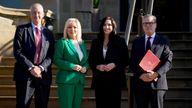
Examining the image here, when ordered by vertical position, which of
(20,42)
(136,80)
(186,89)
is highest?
(20,42)

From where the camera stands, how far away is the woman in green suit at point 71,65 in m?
6.83

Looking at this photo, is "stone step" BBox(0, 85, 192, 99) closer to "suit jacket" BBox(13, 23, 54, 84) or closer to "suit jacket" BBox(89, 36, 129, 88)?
"suit jacket" BBox(89, 36, 129, 88)

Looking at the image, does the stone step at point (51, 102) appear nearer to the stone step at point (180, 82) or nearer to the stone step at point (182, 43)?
the stone step at point (180, 82)

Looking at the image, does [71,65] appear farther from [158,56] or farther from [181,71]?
[181,71]

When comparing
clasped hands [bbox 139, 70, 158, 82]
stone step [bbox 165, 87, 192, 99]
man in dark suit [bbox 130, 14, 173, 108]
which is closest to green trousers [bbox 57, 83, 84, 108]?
man in dark suit [bbox 130, 14, 173, 108]

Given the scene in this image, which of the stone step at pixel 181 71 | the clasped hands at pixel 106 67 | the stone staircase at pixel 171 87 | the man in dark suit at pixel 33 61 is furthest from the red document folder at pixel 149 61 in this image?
the stone step at pixel 181 71

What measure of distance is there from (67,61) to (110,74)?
2.00 feet

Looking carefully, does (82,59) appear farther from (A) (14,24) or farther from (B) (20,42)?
(A) (14,24)

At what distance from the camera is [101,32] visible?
704 cm

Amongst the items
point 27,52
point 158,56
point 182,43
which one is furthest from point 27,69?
point 182,43

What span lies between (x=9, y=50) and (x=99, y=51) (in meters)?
3.47

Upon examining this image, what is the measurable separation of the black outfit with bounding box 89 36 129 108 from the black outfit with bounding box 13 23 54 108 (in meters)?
0.65

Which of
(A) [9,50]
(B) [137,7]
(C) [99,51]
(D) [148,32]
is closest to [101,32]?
(C) [99,51]

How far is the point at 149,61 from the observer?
6.44 metres
